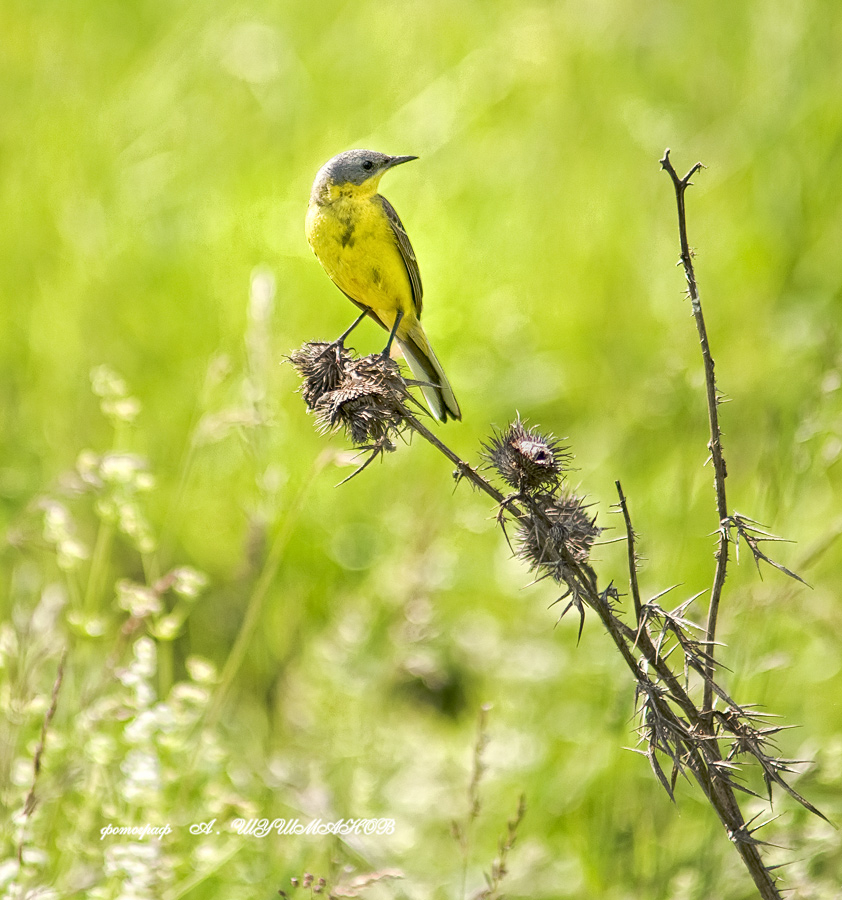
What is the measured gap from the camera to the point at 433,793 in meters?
3.85

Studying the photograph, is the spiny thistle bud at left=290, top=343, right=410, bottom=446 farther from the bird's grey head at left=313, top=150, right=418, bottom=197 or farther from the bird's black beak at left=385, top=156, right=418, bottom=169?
the bird's black beak at left=385, top=156, right=418, bottom=169

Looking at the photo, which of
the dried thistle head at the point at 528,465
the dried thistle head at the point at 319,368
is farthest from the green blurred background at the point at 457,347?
the dried thistle head at the point at 528,465

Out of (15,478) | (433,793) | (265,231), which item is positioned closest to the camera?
(433,793)

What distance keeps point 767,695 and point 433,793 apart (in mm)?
1422

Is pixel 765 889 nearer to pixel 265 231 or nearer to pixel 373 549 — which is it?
pixel 373 549

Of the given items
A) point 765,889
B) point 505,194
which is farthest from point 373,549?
point 765,889

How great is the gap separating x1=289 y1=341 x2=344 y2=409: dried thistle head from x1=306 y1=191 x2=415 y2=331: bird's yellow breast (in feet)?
3.89

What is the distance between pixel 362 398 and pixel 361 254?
155 cm

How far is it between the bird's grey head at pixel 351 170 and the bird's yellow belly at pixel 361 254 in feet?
0.63

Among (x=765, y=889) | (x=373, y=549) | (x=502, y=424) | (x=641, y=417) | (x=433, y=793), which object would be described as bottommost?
(x=765, y=889)

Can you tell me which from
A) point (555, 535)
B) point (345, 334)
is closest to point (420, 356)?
point (345, 334)

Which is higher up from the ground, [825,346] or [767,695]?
[825,346]

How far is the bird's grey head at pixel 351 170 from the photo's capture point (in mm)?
3809

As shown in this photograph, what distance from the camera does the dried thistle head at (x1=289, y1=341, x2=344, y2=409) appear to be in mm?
2234
